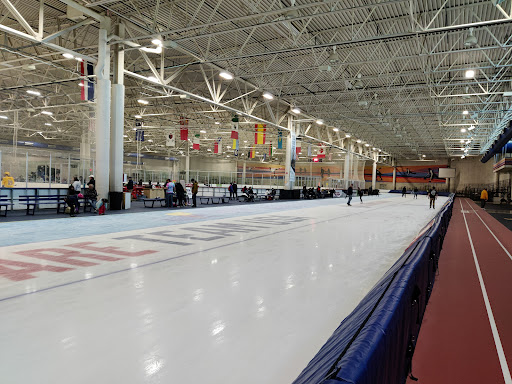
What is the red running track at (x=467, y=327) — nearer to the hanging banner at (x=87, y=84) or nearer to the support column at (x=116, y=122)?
the support column at (x=116, y=122)

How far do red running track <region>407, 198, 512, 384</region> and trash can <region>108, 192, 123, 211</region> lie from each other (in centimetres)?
1216

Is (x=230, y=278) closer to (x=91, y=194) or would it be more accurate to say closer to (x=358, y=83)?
(x=91, y=194)

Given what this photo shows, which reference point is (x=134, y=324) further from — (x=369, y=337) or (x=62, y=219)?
(x=62, y=219)

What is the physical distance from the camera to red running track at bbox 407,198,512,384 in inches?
113

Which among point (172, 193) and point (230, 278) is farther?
point (172, 193)

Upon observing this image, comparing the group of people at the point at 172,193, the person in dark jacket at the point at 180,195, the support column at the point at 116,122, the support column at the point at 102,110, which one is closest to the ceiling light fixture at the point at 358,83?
the group of people at the point at 172,193

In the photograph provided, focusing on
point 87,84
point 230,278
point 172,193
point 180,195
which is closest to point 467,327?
point 230,278

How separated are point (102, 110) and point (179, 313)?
1213 cm

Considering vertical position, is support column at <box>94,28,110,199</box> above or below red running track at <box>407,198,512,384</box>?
above

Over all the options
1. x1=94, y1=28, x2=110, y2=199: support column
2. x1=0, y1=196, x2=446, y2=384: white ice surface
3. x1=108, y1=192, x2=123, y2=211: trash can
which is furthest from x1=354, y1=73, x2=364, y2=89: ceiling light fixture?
x1=108, y1=192, x2=123, y2=211: trash can

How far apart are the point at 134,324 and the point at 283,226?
28.4ft

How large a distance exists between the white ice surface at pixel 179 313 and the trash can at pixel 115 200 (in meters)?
6.99

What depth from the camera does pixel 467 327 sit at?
3814 millimetres

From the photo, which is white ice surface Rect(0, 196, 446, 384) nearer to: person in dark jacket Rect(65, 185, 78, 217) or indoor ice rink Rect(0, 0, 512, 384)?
indoor ice rink Rect(0, 0, 512, 384)
